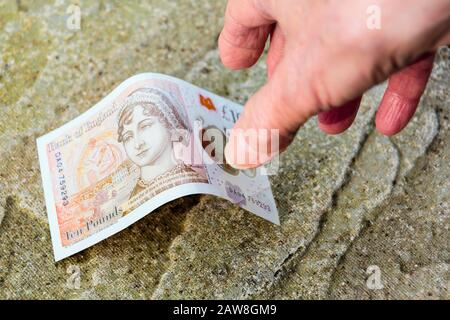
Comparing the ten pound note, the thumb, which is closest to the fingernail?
the thumb

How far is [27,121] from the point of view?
1910 millimetres

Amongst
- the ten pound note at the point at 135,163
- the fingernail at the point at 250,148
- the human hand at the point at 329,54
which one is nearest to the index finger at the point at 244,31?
the human hand at the point at 329,54

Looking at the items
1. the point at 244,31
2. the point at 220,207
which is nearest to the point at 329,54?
the point at 244,31

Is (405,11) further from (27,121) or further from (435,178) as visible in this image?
(27,121)

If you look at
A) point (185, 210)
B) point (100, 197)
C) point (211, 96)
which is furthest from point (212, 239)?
point (211, 96)

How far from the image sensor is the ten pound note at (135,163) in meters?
1.64

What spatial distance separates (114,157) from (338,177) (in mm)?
→ 612

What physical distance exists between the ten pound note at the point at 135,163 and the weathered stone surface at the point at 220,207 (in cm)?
5

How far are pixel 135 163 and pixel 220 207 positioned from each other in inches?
9.9

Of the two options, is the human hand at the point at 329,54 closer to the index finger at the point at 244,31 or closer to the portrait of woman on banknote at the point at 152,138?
the index finger at the point at 244,31

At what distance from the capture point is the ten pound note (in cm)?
164

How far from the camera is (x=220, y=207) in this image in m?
1.74

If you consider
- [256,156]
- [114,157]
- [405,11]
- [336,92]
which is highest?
[405,11]

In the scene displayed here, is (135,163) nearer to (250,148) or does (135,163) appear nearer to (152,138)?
(152,138)
